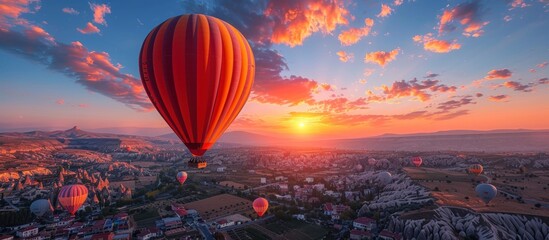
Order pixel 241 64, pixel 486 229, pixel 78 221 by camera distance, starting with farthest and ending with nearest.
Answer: pixel 78 221 < pixel 486 229 < pixel 241 64

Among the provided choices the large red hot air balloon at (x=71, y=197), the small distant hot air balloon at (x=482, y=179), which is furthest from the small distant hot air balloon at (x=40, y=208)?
the small distant hot air balloon at (x=482, y=179)

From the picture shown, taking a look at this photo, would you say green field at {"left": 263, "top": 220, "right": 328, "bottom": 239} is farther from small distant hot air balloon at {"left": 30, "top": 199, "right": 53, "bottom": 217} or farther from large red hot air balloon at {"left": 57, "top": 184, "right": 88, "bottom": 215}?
small distant hot air balloon at {"left": 30, "top": 199, "right": 53, "bottom": 217}

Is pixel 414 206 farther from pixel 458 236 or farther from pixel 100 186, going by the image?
pixel 100 186

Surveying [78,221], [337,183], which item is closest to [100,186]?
[78,221]

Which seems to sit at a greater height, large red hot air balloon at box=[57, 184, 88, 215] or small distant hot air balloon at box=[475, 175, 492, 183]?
small distant hot air balloon at box=[475, 175, 492, 183]

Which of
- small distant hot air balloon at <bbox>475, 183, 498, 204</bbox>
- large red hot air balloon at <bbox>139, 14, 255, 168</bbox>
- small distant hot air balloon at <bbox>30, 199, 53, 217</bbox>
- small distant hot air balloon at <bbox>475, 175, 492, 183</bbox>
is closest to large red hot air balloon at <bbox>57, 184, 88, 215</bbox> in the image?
small distant hot air balloon at <bbox>30, 199, 53, 217</bbox>

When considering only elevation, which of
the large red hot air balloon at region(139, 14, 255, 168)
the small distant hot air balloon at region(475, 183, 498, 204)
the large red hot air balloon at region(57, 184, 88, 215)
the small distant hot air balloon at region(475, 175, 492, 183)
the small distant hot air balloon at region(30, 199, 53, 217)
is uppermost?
the large red hot air balloon at region(139, 14, 255, 168)

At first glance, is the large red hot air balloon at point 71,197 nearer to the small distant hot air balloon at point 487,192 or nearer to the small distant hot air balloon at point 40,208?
the small distant hot air balloon at point 40,208

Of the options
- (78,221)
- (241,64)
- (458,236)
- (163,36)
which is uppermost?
(163,36)

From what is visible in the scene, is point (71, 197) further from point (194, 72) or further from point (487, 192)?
point (487, 192)
